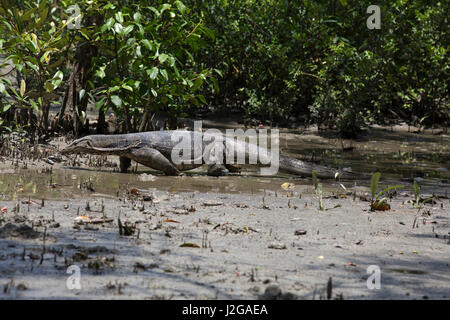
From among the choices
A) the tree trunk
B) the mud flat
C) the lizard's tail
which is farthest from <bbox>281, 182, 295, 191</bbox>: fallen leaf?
the tree trunk

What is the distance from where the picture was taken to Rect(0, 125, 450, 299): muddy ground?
11.9 ft

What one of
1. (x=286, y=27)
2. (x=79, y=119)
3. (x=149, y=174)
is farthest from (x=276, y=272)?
(x=286, y=27)

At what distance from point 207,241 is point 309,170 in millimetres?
4635

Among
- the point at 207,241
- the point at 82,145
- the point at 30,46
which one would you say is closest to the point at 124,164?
the point at 82,145

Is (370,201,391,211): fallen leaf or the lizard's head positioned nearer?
(370,201,391,211): fallen leaf

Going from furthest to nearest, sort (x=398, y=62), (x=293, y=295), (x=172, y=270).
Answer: (x=398, y=62) < (x=172, y=270) < (x=293, y=295)

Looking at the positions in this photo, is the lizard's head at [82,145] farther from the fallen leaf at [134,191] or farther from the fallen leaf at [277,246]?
the fallen leaf at [277,246]

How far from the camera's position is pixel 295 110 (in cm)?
1523

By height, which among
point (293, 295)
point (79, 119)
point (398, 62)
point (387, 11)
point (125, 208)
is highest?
point (387, 11)

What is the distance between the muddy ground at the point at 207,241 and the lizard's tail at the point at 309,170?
3.19ft

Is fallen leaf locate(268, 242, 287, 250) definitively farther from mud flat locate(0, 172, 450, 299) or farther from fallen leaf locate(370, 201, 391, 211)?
fallen leaf locate(370, 201, 391, 211)

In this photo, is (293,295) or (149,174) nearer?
(293,295)
